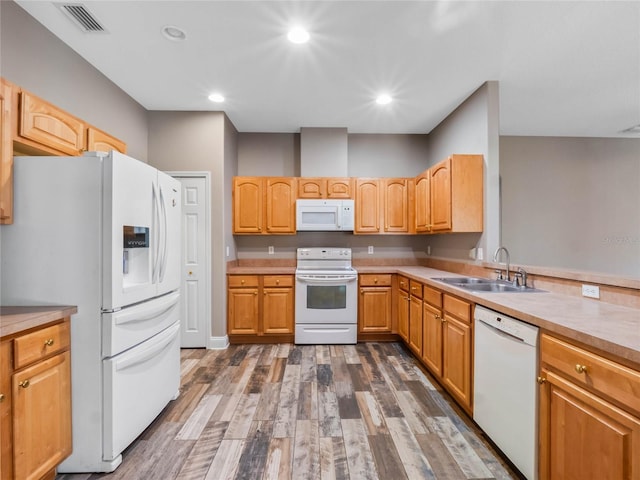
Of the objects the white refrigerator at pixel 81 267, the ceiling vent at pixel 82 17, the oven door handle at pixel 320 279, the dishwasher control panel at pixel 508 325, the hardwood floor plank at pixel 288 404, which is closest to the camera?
the dishwasher control panel at pixel 508 325

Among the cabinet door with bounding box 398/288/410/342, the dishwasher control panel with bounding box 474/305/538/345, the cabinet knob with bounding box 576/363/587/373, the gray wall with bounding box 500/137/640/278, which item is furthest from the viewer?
the gray wall with bounding box 500/137/640/278

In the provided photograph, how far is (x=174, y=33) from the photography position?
2074 millimetres

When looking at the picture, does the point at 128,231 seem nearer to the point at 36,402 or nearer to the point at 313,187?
the point at 36,402

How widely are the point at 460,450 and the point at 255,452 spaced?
126 cm

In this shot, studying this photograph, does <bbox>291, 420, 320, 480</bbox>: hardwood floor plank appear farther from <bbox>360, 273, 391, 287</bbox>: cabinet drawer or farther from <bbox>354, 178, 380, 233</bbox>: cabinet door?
<bbox>354, 178, 380, 233</bbox>: cabinet door

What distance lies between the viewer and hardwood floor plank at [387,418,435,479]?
1.57 meters

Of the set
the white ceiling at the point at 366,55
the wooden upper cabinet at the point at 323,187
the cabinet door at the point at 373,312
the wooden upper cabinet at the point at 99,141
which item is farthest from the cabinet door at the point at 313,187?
the wooden upper cabinet at the point at 99,141

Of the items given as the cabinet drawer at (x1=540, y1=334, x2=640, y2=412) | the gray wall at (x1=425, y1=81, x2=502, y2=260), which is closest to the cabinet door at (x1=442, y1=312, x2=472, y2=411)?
the cabinet drawer at (x1=540, y1=334, x2=640, y2=412)

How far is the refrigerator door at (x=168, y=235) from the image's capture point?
1.97 m

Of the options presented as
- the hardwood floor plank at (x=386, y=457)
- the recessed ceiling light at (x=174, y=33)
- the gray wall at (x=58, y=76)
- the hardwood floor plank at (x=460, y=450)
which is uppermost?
the recessed ceiling light at (x=174, y=33)

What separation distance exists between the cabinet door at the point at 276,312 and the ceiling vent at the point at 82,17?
278 cm

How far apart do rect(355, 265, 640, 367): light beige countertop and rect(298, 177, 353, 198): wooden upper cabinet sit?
7.27ft

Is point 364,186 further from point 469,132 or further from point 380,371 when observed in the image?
point 380,371

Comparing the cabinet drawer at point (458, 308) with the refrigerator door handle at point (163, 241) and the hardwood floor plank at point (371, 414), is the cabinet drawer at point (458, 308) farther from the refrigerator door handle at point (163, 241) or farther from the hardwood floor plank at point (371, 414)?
the refrigerator door handle at point (163, 241)
